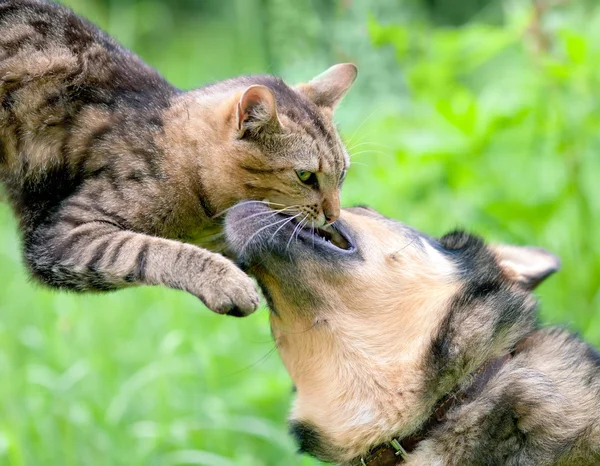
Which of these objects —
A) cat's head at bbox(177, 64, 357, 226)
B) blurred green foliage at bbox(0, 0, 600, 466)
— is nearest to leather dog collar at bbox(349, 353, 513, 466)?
cat's head at bbox(177, 64, 357, 226)

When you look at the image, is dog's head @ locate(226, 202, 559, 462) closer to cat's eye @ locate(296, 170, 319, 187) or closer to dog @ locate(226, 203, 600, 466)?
dog @ locate(226, 203, 600, 466)

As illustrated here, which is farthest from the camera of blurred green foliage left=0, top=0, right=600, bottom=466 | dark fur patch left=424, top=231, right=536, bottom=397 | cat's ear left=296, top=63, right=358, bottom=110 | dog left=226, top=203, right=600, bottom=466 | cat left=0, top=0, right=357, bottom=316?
blurred green foliage left=0, top=0, right=600, bottom=466

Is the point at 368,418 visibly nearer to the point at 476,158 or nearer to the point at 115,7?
the point at 476,158

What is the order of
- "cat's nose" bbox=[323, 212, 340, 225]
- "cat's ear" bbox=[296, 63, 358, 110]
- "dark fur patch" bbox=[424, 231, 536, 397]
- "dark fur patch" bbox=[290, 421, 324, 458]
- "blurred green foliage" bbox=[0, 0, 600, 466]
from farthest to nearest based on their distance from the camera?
"blurred green foliage" bbox=[0, 0, 600, 466] → "cat's ear" bbox=[296, 63, 358, 110] → "cat's nose" bbox=[323, 212, 340, 225] → "dark fur patch" bbox=[290, 421, 324, 458] → "dark fur patch" bbox=[424, 231, 536, 397]

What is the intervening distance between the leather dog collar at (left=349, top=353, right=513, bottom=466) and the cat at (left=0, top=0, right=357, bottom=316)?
2.89 feet

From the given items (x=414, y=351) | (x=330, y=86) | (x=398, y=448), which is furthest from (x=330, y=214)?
(x=398, y=448)

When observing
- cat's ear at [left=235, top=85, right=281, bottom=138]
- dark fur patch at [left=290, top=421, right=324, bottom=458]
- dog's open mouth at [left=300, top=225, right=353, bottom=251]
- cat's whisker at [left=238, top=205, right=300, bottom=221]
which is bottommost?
dark fur patch at [left=290, top=421, right=324, bottom=458]

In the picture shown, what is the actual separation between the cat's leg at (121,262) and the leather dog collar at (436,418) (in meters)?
0.80

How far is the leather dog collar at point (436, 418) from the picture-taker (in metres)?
3.25

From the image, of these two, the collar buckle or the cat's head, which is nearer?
the collar buckle

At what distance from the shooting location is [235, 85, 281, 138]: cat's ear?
Result: 3529mm

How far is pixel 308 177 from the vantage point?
3719mm

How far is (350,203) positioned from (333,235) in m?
1.82

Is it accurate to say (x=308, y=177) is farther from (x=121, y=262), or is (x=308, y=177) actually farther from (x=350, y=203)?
(x=350, y=203)
